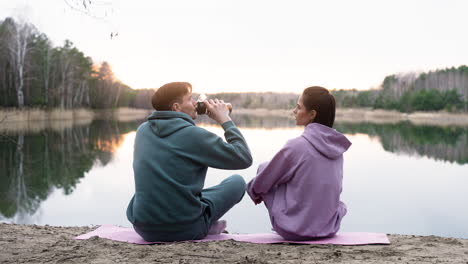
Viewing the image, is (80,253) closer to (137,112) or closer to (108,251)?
(108,251)

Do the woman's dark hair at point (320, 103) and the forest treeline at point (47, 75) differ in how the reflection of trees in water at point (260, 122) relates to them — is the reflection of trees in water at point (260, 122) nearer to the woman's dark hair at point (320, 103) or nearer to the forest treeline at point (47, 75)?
the forest treeline at point (47, 75)

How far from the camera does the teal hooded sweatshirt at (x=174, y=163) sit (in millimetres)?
2500

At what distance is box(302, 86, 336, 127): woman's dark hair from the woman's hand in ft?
1.58

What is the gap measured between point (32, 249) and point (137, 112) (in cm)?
4755

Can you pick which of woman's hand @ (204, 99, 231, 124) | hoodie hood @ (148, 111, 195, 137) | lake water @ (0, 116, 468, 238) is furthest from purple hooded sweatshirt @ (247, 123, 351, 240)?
lake water @ (0, 116, 468, 238)

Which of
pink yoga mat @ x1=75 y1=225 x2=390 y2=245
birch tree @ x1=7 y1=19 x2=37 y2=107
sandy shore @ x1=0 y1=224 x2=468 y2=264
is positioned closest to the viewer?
sandy shore @ x1=0 y1=224 x2=468 y2=264

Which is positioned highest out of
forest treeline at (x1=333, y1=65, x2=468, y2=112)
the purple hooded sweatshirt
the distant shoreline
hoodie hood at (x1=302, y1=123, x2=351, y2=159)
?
forest treeline at (x1=333, y1=65, x2=468, y2=112)

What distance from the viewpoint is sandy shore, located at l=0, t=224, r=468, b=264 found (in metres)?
2.39

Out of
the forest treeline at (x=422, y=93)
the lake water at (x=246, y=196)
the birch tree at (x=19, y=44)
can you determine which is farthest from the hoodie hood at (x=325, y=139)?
the forest treeline at (x=422, y=93)

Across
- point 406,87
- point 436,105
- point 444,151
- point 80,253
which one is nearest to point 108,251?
point 80,253

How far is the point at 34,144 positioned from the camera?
12539mm

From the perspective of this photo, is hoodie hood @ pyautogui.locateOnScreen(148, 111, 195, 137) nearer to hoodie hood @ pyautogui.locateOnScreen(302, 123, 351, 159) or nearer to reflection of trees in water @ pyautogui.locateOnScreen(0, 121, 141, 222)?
hoodie hood @ pyautogui.locateOnScreen(302, 123, 351, 159)

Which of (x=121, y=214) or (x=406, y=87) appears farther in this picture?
(x=406, y=87)

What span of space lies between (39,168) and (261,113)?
4599 centimetres
